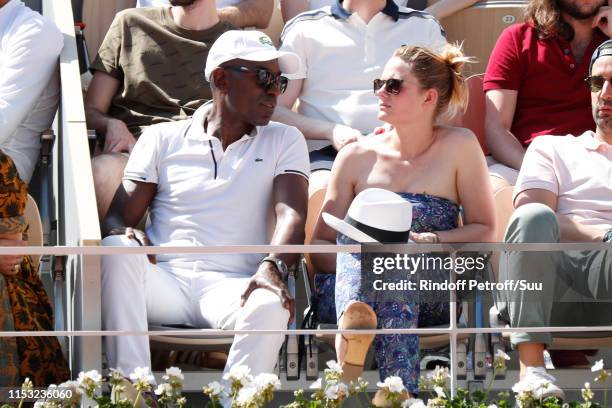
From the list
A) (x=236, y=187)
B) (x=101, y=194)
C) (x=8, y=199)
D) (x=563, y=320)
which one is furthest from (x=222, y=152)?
(x=563, y=320)

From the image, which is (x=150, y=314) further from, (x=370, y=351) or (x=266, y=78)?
(x=266, y=78)

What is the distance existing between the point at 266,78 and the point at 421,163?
0.61m

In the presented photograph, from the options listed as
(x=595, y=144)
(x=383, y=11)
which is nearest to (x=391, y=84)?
(x=595, y=144)

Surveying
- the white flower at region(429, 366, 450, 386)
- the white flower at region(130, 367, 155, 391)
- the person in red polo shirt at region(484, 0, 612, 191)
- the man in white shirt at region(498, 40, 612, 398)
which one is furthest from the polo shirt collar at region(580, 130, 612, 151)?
the white flower at region(130, 367, 155, 391)

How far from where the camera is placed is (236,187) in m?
4.92

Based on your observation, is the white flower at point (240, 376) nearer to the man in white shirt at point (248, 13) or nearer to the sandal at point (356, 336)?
the sandal at point (356, 336)

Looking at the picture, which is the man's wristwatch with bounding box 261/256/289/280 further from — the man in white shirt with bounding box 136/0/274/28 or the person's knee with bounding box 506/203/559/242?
the man in white shirt with bounding box 136/0/274/28

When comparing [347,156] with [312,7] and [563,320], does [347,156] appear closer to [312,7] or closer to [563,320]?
[563,320]

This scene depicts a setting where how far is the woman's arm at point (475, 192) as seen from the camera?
4.78 m

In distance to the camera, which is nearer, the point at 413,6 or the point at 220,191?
the point at 220,191

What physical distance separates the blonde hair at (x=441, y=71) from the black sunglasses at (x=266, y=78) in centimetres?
42

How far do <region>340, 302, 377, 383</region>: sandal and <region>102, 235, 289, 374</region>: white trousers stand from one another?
0.82 feet

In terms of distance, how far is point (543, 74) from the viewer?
5.84 m

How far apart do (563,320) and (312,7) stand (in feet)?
8.39
